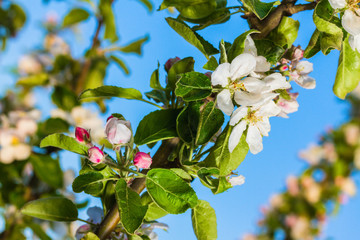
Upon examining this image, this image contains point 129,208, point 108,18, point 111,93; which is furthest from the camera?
point 108,18

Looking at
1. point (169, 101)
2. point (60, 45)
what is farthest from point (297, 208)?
point (169, 101)

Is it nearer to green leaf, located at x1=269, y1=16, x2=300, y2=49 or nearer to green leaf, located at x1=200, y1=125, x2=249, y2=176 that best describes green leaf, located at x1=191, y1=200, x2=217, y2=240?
green leaf, located at x1=200, y1=125, x2=249, y2=176

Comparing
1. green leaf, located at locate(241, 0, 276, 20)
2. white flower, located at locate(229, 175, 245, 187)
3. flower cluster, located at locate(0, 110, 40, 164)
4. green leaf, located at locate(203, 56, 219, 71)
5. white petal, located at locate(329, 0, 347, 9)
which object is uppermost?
white petal, located at locate(329, 0, 347, 9)

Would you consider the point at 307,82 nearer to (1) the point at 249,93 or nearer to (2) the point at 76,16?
(1) the point at 249,93

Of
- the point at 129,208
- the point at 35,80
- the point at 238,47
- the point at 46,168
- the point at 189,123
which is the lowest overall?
the point at 46,168

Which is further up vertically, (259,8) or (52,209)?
(259,8)

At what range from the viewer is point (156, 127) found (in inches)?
19.8

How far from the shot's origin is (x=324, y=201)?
4.09m

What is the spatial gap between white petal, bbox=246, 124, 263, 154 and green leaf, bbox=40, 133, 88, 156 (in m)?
0.22

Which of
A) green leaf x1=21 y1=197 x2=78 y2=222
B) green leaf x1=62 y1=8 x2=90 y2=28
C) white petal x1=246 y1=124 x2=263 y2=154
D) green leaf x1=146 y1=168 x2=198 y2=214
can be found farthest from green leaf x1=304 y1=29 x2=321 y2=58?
green leaf x1=62 y1=8 x2=90 y2=28

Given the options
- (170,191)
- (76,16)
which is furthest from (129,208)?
(76,16)

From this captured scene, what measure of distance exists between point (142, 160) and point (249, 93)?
0.16m

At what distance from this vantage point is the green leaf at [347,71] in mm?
515

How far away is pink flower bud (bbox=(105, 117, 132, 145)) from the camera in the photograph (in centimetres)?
47
